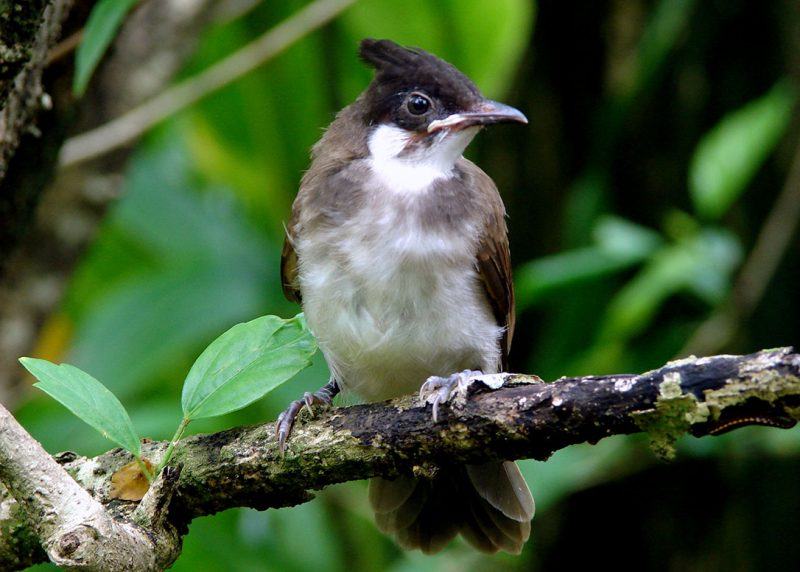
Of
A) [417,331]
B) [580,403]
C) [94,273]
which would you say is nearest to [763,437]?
[417,331]

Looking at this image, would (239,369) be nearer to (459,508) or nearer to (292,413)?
(292,413)

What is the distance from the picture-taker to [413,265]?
109 inches

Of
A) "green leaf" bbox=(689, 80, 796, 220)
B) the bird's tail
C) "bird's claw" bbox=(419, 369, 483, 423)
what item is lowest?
the bird's tail

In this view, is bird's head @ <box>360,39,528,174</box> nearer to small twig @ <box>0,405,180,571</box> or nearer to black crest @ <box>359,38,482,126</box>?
black crest @ <box>359,38,482,126</box>

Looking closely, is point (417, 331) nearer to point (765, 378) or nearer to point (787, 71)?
point (765, 378)

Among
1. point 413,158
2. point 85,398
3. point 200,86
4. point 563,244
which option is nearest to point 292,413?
point 85,398

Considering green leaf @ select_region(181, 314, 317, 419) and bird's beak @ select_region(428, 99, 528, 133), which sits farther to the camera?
bird's beak @ select_region(428, 99, 528, 133)

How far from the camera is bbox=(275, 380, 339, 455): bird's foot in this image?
224cm

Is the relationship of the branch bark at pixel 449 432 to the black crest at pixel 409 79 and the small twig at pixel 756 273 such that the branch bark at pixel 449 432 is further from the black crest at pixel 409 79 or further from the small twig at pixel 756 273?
the small twig at pixel 756 273

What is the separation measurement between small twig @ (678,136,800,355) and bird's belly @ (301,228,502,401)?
1.71 m

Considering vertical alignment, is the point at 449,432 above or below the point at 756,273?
above

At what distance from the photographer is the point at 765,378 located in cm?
172

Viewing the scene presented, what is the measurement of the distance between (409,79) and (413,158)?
0.23 m

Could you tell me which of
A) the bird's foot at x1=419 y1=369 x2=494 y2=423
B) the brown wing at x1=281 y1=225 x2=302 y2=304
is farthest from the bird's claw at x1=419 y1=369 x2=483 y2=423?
the brown wing at x1=281 y1=225 x2=302 y2=304
